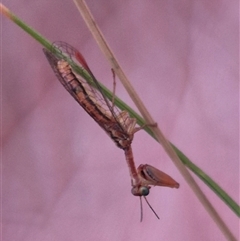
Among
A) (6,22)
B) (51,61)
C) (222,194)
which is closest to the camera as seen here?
(222,194)

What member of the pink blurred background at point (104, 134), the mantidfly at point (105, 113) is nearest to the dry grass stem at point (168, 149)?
the mantidfly at point (105, 113)

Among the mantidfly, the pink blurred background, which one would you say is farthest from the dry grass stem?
the pink blurred background

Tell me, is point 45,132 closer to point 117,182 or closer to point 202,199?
point 117,182

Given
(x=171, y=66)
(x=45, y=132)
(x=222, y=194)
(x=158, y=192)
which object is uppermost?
(x=171, y=66)

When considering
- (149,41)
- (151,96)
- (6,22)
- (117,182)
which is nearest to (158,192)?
(117,182)

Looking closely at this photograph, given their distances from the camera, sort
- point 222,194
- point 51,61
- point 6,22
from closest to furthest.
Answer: point 222,194 < point 51,61 < point 6,22

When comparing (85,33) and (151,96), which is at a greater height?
(85,33)

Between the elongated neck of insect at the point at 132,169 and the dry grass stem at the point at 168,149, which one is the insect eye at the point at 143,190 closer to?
the elongated neck of insect at the point at 132,169

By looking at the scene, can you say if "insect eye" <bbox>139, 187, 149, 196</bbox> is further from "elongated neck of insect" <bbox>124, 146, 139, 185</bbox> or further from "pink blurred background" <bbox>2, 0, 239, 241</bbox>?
"pink blurred background" <bbox>2, 0, 239, 241</bbox>

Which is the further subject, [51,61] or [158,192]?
[158,192]
